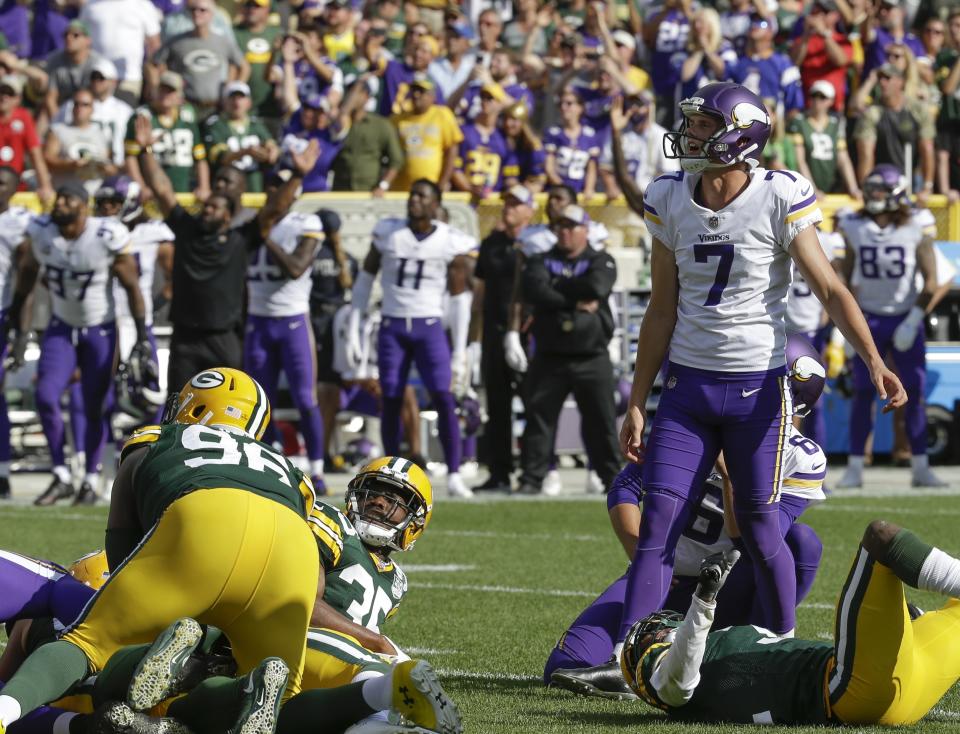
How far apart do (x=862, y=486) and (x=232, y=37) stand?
6.80m

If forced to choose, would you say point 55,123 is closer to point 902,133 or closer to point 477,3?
point 477,3

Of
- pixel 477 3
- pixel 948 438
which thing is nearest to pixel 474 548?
pixel 948 438

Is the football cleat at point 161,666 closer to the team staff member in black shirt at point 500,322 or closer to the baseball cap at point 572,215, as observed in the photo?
the baseball cap at point 572,215

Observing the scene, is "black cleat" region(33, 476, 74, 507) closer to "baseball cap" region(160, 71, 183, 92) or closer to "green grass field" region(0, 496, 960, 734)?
"green grass field" region(0, 496, 960, 734)

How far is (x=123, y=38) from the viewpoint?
15484mm

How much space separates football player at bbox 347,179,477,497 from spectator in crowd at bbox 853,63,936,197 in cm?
548

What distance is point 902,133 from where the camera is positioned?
53.0 ft

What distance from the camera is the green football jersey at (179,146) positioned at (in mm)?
14500

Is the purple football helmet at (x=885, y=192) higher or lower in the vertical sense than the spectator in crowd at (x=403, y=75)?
lower

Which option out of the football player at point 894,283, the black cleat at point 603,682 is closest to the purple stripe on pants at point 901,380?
the football player at point 894,283

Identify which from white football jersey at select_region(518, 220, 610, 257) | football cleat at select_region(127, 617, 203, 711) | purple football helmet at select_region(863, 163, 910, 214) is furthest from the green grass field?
purple football helmet at select_region(863, 163, 910, 214)

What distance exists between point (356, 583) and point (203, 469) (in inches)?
34.5

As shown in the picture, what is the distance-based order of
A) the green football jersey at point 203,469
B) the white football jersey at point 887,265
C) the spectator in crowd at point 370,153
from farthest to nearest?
the spectator in crowd at point 370,153, the white football jersey at point 887,265, the green football jersey at point 203,469

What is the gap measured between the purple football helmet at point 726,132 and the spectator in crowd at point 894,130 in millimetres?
11142
